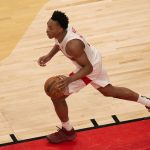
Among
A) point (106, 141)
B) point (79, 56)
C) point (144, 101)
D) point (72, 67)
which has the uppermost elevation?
point (79, 56)

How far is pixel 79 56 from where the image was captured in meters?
5.50

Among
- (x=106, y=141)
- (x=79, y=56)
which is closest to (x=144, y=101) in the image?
(x=106, y=141)

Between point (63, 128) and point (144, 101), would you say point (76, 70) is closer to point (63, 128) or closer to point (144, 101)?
point (63, 128)

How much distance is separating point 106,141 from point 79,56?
1080 millimetres

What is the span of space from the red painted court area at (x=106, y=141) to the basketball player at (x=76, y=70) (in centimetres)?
10

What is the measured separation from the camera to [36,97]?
702 centimetres

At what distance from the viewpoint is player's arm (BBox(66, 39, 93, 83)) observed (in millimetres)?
5473

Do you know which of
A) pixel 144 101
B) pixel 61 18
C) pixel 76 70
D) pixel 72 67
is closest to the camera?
pixel 61 18

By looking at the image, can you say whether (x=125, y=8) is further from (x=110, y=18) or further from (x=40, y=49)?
(x=40, y=49)

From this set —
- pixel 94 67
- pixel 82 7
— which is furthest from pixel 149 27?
pixel 94 67

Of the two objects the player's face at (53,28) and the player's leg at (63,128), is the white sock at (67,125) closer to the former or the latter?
A: the player's leg at (63,128)

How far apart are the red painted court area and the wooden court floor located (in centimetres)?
21

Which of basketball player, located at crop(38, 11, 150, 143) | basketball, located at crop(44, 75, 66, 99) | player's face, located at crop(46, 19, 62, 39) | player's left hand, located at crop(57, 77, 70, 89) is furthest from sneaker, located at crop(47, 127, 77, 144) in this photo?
player's face, located at crop(46, 19, 62, 39)

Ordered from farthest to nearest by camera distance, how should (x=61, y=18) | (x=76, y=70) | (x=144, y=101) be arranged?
(x=144, y=101)
(x=76, y=70)
(x=61, y=18)
